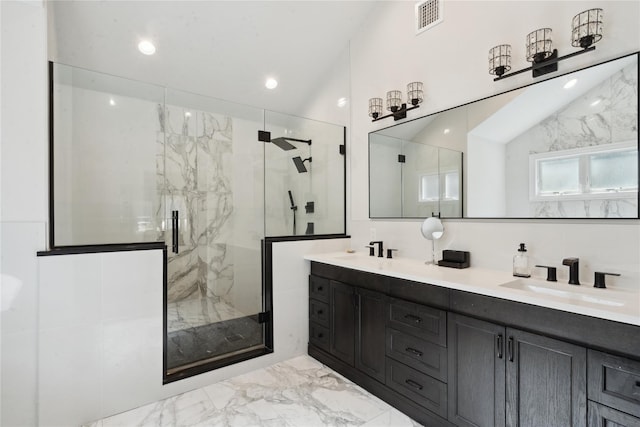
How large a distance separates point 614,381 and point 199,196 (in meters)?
2.79

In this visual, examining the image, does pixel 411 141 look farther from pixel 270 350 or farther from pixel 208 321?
pixel 208 321

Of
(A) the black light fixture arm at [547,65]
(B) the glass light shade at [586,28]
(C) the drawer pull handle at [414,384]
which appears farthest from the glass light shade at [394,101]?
(C) the drawer pull handle at [414,384]

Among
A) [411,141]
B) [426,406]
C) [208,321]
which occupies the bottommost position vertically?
[426,406]

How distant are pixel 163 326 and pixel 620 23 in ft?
10.4

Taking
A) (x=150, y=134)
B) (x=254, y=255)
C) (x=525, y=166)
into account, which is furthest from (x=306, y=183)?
(x=525, y=166)

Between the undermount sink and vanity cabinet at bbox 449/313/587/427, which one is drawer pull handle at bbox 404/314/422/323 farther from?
the undermount sink

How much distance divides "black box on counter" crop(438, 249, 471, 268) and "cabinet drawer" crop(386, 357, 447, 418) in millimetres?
730

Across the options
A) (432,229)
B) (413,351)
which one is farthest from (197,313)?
(432,229)

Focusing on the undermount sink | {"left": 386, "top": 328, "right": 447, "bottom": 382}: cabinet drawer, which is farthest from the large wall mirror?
{"left": 386, "top": 328, "right": 447, "bottom": 382}: cabinet drawer

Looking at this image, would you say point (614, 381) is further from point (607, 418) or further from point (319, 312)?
point (319, 312)

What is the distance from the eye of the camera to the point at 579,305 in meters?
1.25

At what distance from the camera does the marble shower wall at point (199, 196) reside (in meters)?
2.56

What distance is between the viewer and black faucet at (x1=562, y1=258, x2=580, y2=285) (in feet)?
5.35

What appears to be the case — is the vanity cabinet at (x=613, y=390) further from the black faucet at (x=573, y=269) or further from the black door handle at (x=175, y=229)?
the black door handle at (x=175, y=229)
